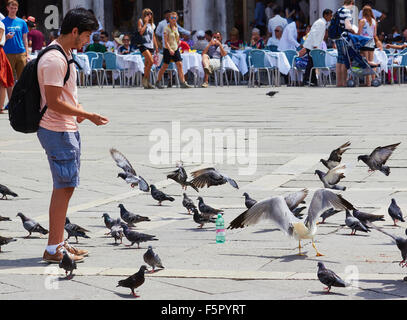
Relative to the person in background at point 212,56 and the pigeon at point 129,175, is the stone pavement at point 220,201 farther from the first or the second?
the person in background at point 212,56

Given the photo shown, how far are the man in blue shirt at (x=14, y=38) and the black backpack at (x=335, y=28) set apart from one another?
6184 mm

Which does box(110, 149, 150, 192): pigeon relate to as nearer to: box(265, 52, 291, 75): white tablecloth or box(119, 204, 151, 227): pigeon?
box(119, 204, 151, 227): pigeon

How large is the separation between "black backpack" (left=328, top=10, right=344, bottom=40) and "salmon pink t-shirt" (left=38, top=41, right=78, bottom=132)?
509 inches

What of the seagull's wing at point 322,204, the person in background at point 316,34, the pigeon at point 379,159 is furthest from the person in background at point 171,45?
the seagull's wing at point 322,204

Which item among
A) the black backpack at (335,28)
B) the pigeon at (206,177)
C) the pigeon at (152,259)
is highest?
the black backpack at (335,28)

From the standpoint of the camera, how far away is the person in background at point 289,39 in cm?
2125

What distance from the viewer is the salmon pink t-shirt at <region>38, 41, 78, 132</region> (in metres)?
5.33

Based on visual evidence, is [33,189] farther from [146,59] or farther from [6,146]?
[146,59]

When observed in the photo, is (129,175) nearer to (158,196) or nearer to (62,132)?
(158,196)

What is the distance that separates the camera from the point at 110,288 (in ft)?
15.7

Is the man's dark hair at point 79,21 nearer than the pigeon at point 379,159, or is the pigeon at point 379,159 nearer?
the man's dark hair at point 79,21

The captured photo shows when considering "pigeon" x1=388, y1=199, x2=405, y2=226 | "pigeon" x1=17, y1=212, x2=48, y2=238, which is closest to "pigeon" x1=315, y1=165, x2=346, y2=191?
"pigeon" x1=388, y1=199, x2=405, y2=226

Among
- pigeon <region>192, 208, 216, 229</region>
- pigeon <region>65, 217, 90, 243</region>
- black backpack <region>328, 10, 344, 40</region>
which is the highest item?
black backpack <region>328, 10, 344, 40</region>

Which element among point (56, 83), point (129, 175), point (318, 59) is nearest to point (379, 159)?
point (129, 175)
